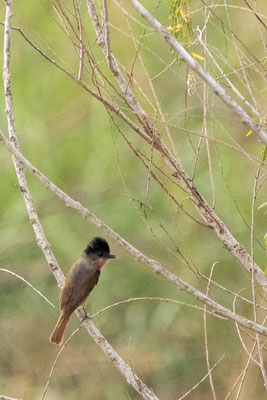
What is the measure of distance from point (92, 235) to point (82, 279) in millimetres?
2088

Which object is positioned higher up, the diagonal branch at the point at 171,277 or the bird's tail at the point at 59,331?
the diagonal branch at the point at 171,277

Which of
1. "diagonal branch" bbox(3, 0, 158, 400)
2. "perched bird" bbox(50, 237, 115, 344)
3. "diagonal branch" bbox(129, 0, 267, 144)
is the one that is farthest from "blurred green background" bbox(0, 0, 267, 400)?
"diagonal branch" bbox(129, 0, 267, 144)

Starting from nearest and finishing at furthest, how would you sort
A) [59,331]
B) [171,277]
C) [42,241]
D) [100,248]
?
[171,277] → [42,241] → [100,248] → [59,331]

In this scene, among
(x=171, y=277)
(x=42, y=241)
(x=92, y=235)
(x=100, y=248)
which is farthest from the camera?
(x=92, y=235)

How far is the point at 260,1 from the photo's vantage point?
779cm

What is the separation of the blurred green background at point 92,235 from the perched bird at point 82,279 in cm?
168

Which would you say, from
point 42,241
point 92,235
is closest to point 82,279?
point 42,241

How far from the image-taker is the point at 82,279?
19.2 feet

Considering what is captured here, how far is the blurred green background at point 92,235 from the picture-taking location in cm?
772

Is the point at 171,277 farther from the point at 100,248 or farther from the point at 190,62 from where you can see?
the point at 100,248

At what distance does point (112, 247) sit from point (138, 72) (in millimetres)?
1387

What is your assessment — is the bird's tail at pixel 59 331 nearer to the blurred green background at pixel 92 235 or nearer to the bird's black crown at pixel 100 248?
the bird's black crown at pixel 100 248

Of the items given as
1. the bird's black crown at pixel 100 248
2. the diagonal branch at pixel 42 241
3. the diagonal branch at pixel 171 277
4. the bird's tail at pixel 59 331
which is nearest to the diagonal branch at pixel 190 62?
the diagonal branch at pixel 171 277

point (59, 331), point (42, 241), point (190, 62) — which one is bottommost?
point (59, 331)
